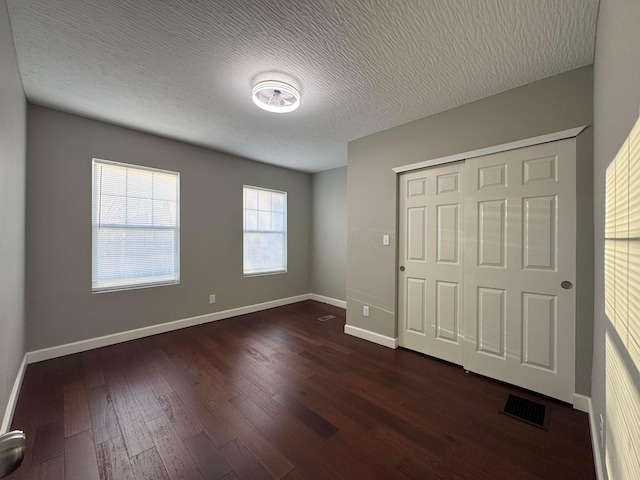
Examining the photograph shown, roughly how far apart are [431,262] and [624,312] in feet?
6.53

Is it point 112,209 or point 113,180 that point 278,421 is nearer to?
point 112,209

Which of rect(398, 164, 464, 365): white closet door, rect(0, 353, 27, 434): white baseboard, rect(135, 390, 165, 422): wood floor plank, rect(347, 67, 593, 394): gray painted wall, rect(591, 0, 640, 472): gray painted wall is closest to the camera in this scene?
rect(591, 0, 640, 472): gray painted wall

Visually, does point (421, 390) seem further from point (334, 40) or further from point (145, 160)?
point (145, 160)

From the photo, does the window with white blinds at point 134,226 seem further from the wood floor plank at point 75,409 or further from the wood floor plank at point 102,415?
the wood floor plank at point 102,415

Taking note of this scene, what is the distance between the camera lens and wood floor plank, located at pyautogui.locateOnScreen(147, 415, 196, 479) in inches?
57.5

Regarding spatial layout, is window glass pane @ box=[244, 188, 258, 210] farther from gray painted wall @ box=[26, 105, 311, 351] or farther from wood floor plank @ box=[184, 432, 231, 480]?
wood floor plank @ box=[184, 432, 231, 480]

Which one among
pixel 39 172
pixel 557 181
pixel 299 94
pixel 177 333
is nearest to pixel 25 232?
pixel 39 172

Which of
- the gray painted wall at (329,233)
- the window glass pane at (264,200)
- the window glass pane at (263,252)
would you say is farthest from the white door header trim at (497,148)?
the window glass pane at (263,252)

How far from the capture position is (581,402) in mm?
1968

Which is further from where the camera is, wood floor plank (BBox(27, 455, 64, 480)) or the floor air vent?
the floor air vent

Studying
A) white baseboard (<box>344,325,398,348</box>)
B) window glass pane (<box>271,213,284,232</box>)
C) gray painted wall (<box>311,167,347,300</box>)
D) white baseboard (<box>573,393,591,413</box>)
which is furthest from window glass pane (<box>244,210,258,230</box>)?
white baseboard (<box>573,393,591,413</box>)

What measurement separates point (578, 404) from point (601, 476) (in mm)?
902

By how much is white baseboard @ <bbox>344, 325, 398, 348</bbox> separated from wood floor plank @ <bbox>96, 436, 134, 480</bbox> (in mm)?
2499

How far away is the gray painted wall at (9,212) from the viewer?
60.6 inches
